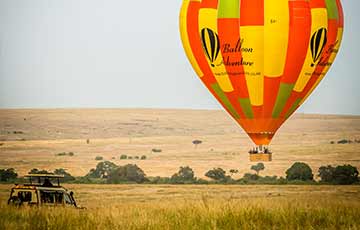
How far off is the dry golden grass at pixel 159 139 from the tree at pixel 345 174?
1.58 metres

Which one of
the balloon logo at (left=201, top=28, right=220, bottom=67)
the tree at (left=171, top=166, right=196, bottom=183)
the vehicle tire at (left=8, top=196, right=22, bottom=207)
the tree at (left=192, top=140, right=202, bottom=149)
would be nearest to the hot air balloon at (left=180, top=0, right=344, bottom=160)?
the balloon logo at (left=201, top=28, right=220, bottom=67)

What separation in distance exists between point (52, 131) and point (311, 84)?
124 ft

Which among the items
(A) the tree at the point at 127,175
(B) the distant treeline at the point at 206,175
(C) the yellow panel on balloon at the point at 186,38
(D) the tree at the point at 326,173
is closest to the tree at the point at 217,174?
(B) the distant treeline at the point at 206,175

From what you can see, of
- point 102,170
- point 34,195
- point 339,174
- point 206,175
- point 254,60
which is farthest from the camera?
point 206,175

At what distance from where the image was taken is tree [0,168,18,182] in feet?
126

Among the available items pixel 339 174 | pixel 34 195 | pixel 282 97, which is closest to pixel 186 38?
pixel 282 97

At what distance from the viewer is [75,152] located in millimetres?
54781

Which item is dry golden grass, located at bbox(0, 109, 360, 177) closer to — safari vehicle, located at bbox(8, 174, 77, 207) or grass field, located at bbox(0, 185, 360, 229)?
grass field, located at bbox(0, 185, 360, 229)

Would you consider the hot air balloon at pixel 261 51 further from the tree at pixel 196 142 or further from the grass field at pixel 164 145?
the tree at pixel 196 142

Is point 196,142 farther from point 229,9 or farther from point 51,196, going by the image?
point 51,196

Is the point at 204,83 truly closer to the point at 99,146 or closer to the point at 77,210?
the point at 77,210

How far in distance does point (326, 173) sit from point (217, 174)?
6673 mm

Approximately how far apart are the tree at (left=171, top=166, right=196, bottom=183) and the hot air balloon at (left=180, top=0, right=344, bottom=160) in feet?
64.0

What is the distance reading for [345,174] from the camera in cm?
4262
